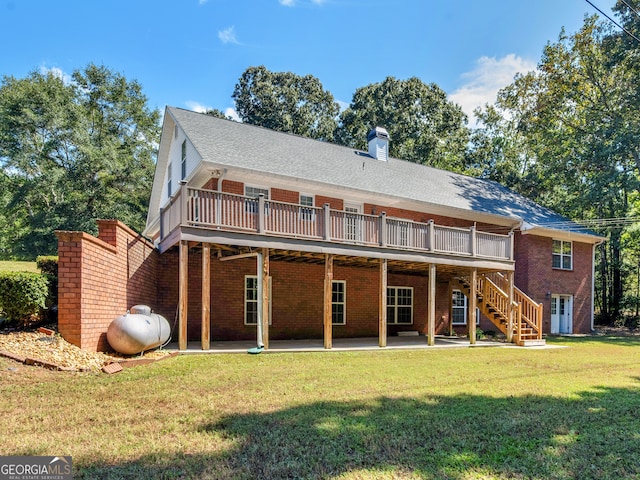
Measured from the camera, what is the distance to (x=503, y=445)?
14.0 feet

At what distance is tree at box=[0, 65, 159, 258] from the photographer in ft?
85.9

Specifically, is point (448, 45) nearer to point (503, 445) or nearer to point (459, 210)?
point (459, 210)

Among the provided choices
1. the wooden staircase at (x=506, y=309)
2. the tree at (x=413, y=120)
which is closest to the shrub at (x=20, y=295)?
→ the wooden staircase at (x=506, y=309)

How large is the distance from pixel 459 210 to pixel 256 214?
364 inches

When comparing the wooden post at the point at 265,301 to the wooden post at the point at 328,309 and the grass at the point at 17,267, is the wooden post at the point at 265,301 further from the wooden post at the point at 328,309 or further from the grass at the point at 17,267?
the grass at the point at 17,267

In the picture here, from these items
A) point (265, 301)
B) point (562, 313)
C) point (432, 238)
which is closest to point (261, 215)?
point (265, 301)

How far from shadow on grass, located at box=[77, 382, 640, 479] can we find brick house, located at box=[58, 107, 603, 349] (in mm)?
4759

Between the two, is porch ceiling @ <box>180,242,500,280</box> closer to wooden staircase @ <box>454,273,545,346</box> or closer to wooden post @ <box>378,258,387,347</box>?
wooden staircase @ <box>454,273,545,346</box>

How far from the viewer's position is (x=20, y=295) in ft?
24.1

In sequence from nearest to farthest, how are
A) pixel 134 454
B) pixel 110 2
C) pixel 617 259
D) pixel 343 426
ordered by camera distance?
pixel 134 454, pixel 343 426, pixel 110 2, pixel 617 259

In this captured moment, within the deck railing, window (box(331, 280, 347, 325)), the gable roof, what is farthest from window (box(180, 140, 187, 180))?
window (box(331, 280, 347, 325))

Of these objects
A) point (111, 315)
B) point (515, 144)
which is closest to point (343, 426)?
point (111, 315)

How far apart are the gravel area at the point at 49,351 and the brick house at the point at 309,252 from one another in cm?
28

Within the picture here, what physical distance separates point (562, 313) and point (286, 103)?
94.1 ft
